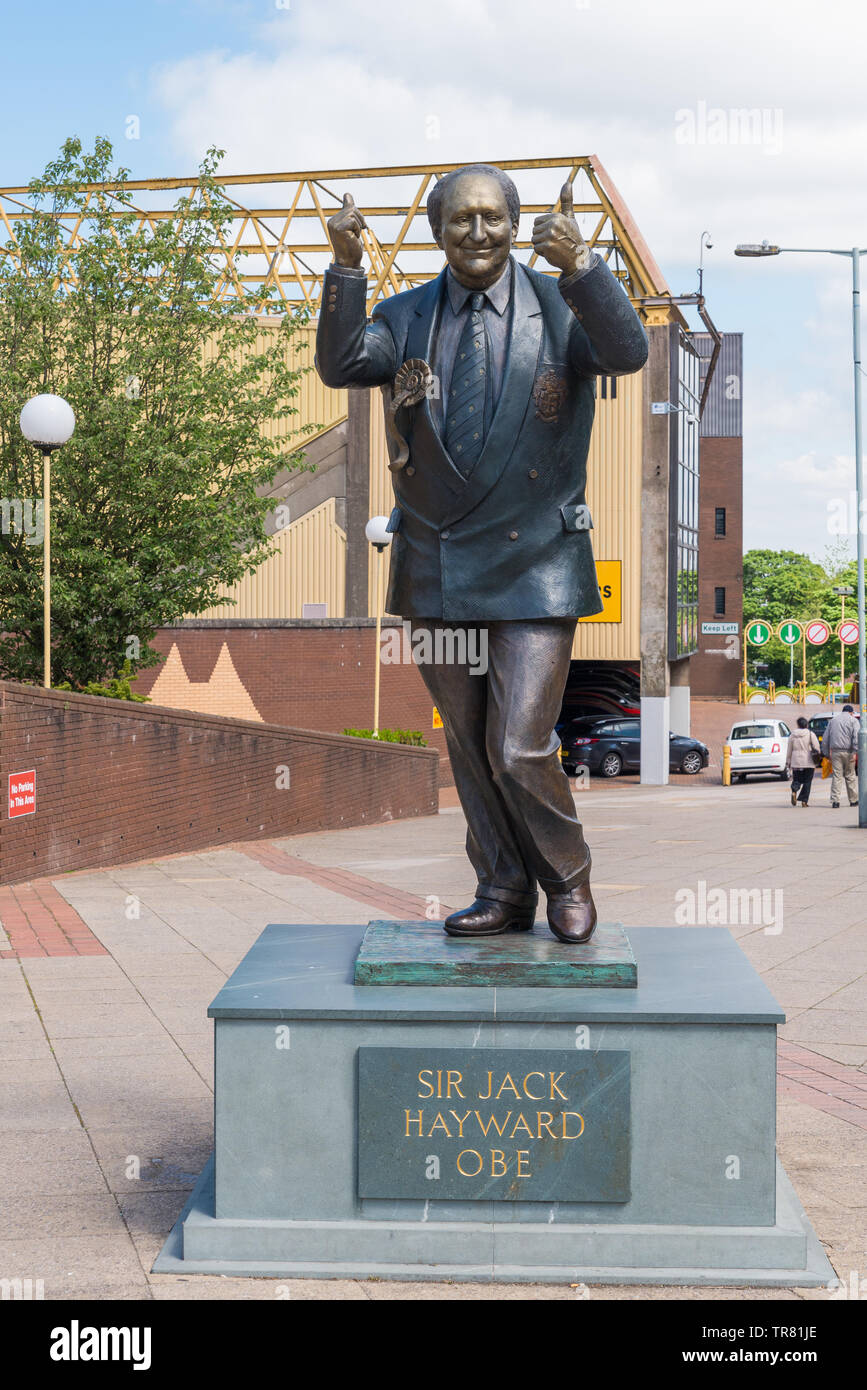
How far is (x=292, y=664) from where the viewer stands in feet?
90.5

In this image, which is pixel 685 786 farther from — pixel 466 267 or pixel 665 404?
pixel 466 267

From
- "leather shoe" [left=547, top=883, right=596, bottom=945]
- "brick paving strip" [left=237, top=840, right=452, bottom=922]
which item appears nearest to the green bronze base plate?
"leather shoe" [left=547, top=883, right=596, bottom=945]

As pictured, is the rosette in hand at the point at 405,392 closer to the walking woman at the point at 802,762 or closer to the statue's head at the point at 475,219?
the statue's head at the point at 475,219

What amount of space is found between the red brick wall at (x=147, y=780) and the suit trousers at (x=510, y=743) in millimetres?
7739

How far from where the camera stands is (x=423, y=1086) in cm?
416

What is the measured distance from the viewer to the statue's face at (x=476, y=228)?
4504 millimetres

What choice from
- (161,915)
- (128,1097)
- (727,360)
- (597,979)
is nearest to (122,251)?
(161,915)

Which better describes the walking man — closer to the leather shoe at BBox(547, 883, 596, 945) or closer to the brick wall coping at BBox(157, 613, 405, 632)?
the brick wall coping at BBox(157, 613, 405, 632)

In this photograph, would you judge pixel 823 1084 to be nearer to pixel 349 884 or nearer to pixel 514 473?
pixel 514 473

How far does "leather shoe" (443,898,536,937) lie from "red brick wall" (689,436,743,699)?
71812mm

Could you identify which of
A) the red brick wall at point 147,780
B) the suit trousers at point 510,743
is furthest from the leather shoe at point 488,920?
the red brick wall at point 147,780

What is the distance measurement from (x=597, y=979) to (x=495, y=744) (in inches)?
31.4

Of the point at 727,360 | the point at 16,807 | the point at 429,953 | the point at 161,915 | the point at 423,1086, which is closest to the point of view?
the point at 423,1086

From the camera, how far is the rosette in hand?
4598mm
